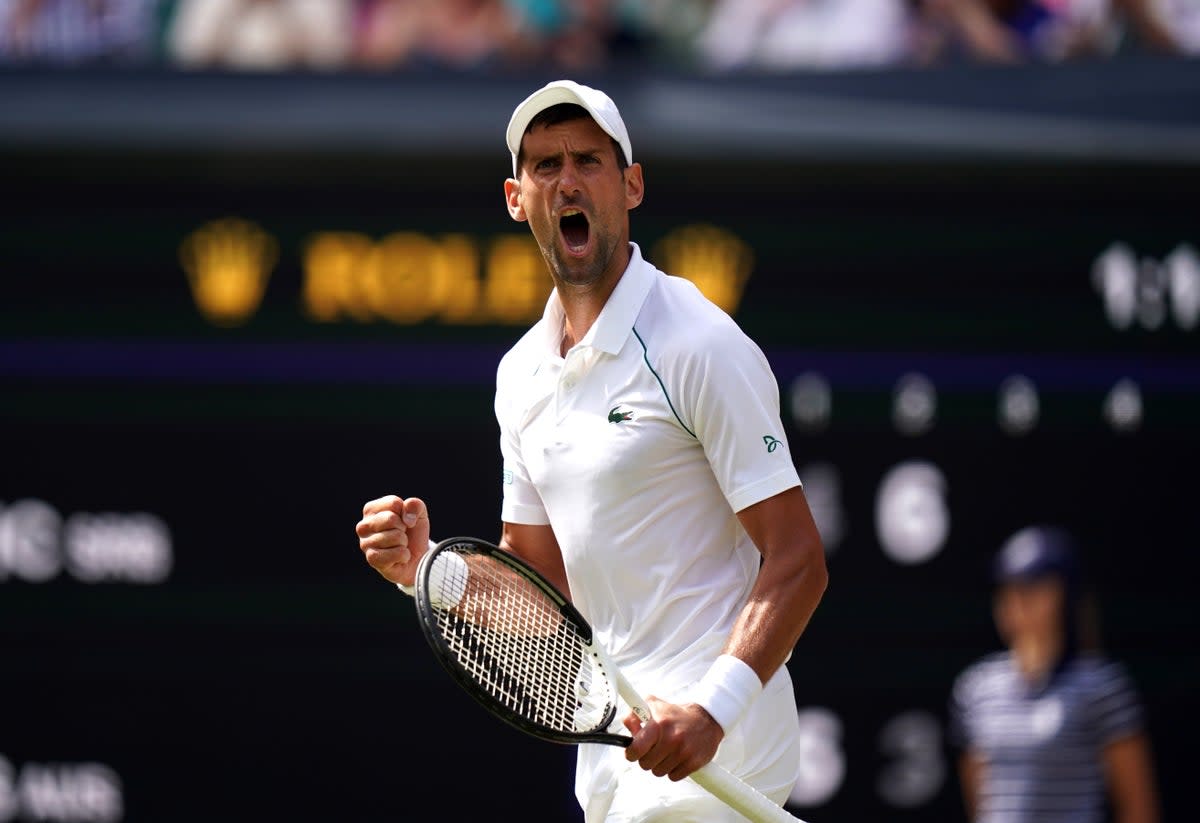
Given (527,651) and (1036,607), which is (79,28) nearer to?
(1036,607)

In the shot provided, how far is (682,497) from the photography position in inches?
132

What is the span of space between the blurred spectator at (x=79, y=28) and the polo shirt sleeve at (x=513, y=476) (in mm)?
3772

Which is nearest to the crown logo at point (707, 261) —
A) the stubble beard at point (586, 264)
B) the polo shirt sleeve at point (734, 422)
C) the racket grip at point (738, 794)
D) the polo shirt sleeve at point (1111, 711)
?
the polo shirt sleeve at point (1111, 711)

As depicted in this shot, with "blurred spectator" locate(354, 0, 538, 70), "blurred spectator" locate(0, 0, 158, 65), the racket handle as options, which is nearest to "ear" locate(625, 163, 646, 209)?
→ the racket handle

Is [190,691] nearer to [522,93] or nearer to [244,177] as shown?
[244,177]

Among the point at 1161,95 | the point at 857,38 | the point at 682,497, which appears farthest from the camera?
the point at 857,38

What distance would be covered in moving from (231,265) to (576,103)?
135 inches

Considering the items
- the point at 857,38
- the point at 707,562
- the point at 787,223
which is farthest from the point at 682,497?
the point at 857,38

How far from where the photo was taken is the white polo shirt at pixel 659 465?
327 cm

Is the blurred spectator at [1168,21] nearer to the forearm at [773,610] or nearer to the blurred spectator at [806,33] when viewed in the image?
the blurred spectator at [806,33]

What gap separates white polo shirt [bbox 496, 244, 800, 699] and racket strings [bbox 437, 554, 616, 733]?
0.37 ft

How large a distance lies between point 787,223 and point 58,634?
2.47 m

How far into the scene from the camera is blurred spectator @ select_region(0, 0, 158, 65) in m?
7.02

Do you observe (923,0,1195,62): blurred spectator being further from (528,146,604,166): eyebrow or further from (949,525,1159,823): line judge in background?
(528,146,604,166): eyebrow
